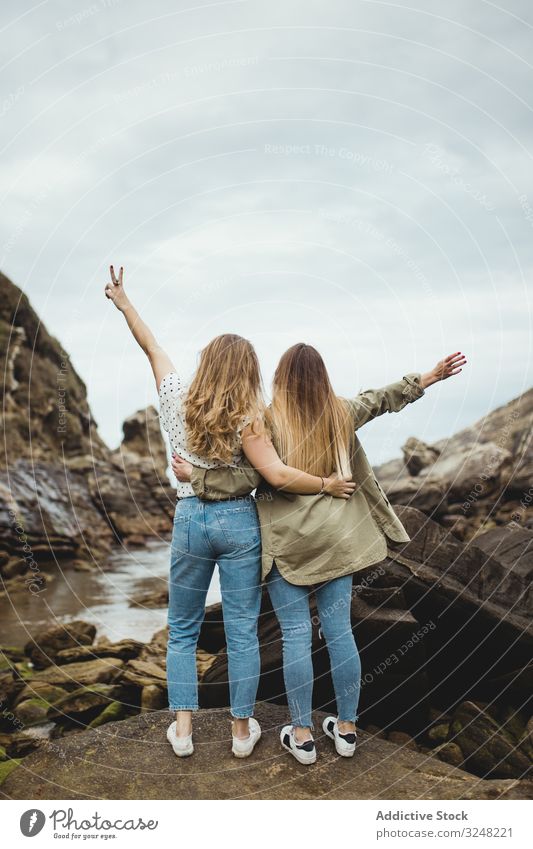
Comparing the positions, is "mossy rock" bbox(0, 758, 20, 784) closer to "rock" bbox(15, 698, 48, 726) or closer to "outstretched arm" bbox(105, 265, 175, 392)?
"rock" bbox(15, 698, 48, 726)

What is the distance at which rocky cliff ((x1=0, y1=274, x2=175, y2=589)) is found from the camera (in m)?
20.0

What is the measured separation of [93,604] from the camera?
47.4 feet

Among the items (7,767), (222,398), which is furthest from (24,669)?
(222,398)

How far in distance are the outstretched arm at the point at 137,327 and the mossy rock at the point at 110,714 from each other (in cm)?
344

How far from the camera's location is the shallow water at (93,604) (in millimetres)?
12039

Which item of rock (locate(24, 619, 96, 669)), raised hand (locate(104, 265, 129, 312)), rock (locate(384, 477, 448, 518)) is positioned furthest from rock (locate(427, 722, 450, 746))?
rock (locate(384, 477, 448, 518))

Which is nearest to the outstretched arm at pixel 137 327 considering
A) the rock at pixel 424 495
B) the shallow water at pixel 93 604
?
the shallow water at pixel 93 604

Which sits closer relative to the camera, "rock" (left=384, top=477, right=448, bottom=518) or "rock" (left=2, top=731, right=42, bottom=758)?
"rock" (left=2, top=731, right=42, bottom=758)

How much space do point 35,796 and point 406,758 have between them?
233 centimetres

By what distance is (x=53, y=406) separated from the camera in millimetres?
31875

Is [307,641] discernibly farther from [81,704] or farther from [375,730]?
[81,704]

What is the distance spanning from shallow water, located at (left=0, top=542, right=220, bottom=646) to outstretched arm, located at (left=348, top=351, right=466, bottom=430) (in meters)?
7.49

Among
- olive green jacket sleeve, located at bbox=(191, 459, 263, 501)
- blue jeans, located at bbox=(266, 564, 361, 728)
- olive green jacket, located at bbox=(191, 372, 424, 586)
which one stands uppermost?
olive green jacket sleeve, located at bbox=(191, 459, 263, 501)
